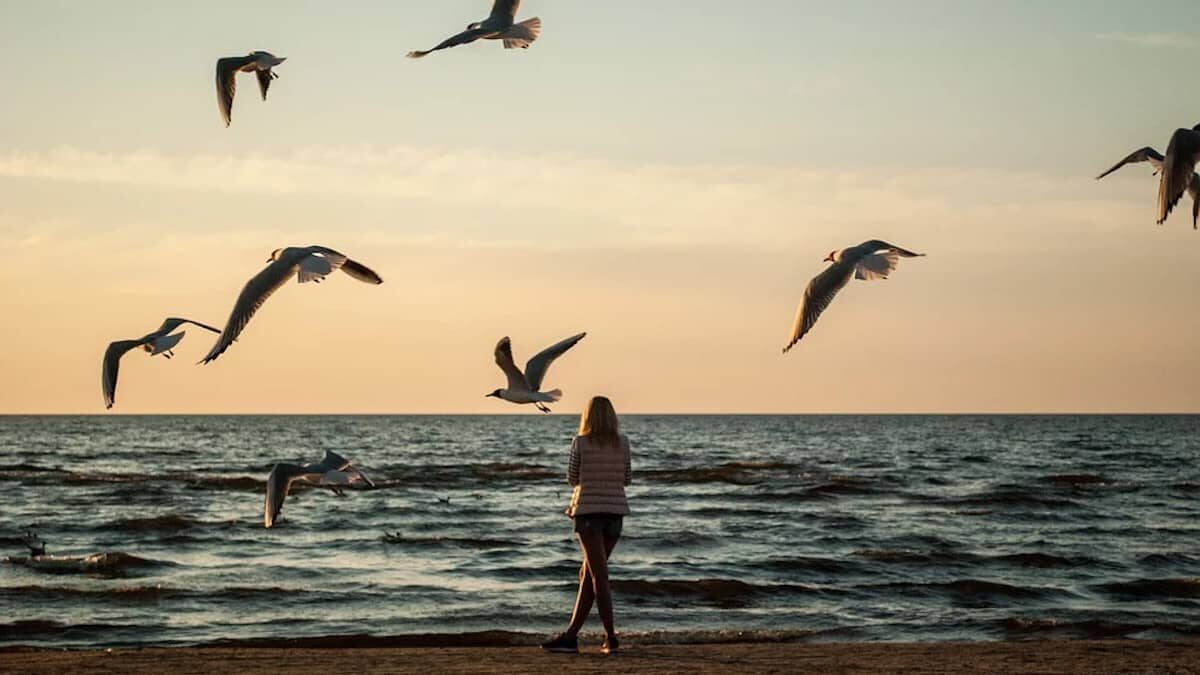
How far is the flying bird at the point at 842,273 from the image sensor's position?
9969 millimetres

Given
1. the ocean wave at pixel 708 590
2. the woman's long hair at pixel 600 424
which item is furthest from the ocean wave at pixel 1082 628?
the woman's long hair at pixel 600 424

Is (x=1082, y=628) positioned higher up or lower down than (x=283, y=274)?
lower down

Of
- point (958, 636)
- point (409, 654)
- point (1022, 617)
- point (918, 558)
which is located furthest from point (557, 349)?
point (918, 558)

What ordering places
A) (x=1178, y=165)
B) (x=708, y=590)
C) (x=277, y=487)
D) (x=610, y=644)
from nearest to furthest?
(x=1178, y=165) < (x=610, y=644) < (x=277, y=487) < (x=708, y=590)

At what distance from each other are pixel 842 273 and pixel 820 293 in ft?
0.75

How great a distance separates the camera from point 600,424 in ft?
29.2

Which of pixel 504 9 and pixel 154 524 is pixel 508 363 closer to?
pixel 504 9

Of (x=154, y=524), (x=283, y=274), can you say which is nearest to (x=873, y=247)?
(x=283, y=274)

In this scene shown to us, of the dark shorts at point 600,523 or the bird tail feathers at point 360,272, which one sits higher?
the bird tail feathers at point 360,272

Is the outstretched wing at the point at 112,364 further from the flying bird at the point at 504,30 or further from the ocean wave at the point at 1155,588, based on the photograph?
the ocean wave at the point at 1155,588

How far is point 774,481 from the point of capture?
36531 millimetres

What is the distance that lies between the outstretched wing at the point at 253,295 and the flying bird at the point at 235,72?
7.13 feet

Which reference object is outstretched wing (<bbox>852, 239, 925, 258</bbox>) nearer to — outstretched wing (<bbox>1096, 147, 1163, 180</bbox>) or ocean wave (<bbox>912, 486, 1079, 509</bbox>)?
outstretched wing (<bbox>1096, 147, 1163, 180</bbox>)

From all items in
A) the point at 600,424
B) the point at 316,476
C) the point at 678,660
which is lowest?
the point at 678,660
